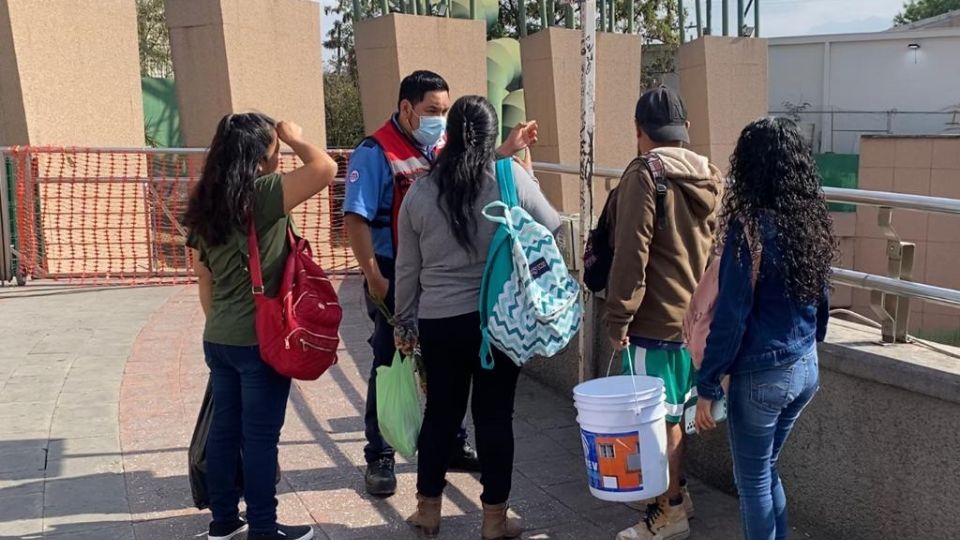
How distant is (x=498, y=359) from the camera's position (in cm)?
360

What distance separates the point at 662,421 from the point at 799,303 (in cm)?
76

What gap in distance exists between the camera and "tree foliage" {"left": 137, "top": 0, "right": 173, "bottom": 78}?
23594 mm

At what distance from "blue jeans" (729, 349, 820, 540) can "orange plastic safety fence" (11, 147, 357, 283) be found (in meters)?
7.08

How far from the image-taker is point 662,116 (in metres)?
3.61

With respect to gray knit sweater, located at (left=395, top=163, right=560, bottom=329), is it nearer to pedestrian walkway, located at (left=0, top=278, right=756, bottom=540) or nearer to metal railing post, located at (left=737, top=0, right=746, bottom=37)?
pedestrian walkway, located at (left=0, top=278, right=756, bottom=540)

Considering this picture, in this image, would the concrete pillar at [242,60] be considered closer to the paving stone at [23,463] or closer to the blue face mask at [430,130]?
the paving stone at [23,463]

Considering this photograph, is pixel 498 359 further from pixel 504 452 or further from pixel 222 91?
pixel 222 91

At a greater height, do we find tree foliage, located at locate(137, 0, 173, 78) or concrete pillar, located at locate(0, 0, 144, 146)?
tree foliage, located at locate(137, 0, 173, 78)

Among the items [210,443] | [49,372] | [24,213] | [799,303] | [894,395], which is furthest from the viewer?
[24,213]

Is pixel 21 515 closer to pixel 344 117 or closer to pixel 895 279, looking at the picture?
pixel 895 279

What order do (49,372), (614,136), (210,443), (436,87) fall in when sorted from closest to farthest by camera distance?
(210,443) → (436,87) → (49,372) → (614,136)

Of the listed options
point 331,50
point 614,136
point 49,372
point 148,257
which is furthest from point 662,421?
point 331,50

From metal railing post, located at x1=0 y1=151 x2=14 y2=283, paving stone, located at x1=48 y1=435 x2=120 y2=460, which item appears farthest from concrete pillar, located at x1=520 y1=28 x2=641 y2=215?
paving stone, located at x1=48 y1=435 x2=120 y2=460

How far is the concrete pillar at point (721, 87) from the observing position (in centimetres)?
1599
